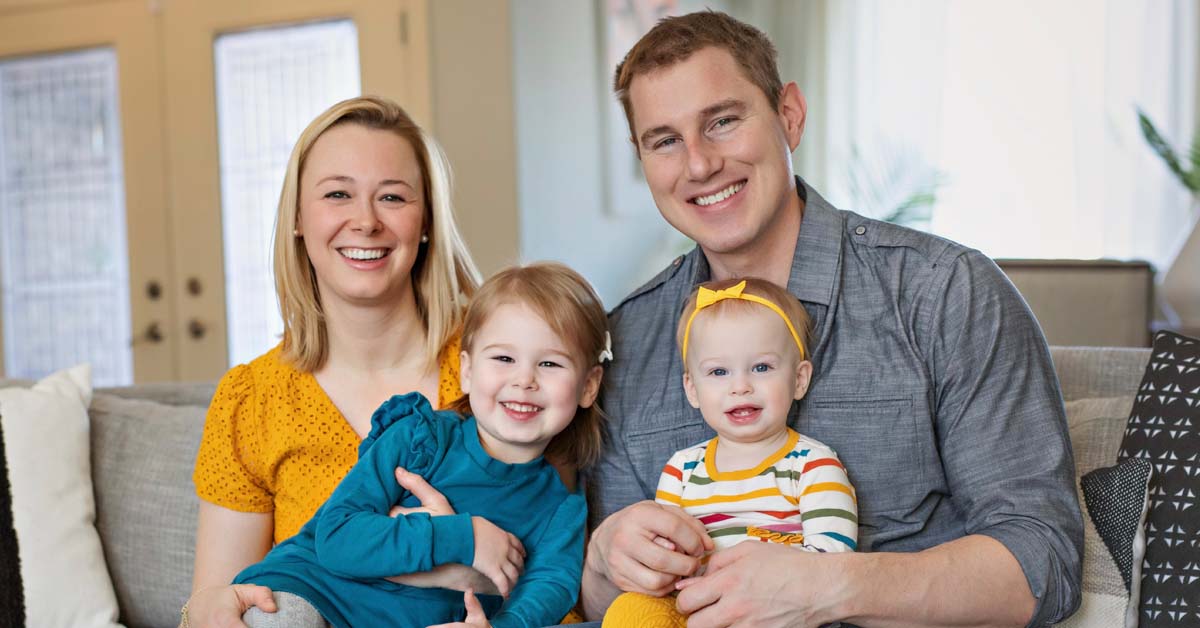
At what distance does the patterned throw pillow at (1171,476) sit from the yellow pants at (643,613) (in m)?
0.69

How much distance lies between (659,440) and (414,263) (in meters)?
0.60

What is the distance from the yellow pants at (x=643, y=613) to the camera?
1477 millimetres

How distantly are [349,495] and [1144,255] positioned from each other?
3935 mm

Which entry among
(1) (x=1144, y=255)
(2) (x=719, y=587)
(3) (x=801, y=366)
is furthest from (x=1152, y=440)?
(1) (x=1144, y=255)

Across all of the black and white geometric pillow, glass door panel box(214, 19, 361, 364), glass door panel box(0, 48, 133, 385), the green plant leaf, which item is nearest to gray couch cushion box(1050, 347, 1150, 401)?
the black and white geometric pillow

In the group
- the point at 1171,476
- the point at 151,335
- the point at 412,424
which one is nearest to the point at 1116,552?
the point at 1171,476

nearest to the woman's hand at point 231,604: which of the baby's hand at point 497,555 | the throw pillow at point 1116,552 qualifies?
the baby's hand at point 497,555

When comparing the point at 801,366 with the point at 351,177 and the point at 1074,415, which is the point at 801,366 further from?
the point at 351,177

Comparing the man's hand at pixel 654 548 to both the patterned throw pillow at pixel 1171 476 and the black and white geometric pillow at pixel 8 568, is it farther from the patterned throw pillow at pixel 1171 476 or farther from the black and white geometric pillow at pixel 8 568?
the black and white geometric pillow at pixel 8 568

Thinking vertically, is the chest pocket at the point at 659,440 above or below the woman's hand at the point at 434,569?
above

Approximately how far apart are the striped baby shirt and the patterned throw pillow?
447 millimetres

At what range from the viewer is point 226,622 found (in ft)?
5.28

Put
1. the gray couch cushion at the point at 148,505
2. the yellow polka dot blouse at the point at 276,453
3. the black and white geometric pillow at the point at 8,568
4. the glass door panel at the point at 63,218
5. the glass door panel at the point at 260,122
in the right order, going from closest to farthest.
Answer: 1. the yellow polka dot blouse at the point at 276,453
2. the black and white geometric pillow at the point at 8,568
3. the gray couch cushion at the point at 148,505
4. the glass door panel at the point at 260,122
5. the glass door panel at the point at 63,218

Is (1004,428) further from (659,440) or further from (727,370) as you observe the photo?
(659,440)
